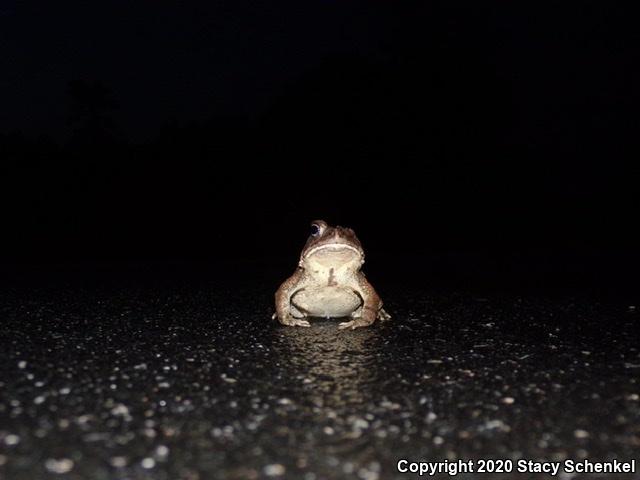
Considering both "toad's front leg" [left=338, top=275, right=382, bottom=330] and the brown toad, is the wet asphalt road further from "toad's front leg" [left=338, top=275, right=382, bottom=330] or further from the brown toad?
the brown toad

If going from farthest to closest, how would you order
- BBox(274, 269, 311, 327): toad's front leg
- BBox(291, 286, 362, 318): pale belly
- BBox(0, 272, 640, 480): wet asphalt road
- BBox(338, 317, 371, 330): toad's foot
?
BBox(291, 286, 362, 318): pale belly
BBox(274, 269, 311, 327): toad's front leg
BBox(338, 317, 371, 330): toad's foot
BBox(0, 272, 640, 480): wet asphalt road

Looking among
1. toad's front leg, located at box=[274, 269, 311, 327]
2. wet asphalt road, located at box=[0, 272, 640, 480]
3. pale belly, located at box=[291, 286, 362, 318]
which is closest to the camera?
wet asphalt road, located at box=[0, 272, 640, 480]

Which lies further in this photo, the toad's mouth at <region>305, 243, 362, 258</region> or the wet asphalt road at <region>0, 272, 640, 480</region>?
the toad's mouth at <region>305, 243, 362, 258</region>

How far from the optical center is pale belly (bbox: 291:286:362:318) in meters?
4.20

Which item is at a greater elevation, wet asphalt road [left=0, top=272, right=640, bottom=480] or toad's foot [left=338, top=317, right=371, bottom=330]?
wet asphalt road [left=0, top=272, right=640, bottom=480]

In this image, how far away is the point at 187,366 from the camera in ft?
8.36

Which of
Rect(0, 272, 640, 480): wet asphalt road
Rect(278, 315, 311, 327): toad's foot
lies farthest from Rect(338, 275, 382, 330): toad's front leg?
Rect(278, 315, 311, 327): toad's foot

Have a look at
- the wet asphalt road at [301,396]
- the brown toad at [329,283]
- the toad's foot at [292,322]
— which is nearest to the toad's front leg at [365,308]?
the brown toad at [329,283]

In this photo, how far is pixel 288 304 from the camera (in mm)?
4156

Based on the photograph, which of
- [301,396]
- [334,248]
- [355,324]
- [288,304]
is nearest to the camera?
[301,396]

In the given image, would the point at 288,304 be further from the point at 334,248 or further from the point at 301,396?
the point at 301,396

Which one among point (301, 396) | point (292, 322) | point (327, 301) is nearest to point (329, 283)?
point (327, 301)

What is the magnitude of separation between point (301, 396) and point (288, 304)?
81.1 inches

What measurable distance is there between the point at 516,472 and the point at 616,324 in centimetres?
287
